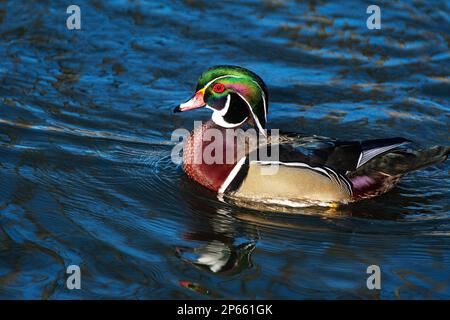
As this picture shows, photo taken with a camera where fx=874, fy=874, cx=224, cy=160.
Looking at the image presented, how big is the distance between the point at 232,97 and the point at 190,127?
1.55 metres

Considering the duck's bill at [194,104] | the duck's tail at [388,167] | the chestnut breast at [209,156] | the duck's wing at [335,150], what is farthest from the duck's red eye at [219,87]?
the duck's tail at [388,167]

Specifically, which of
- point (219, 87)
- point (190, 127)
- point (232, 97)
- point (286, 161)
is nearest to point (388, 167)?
point (286, 161)

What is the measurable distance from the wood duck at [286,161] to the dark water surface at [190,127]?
18 cm

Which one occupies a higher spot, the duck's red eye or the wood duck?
the duck's red eye

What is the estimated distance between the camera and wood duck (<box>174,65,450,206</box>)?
8.34 metres

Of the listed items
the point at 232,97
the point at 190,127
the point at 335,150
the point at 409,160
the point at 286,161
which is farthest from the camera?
the point at 190,127

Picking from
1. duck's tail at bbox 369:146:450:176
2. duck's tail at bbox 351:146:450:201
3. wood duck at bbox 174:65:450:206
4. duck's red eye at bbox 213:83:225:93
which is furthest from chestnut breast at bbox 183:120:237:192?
duck's tail at bbox 369:146:450:176

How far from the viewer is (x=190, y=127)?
33.3ft

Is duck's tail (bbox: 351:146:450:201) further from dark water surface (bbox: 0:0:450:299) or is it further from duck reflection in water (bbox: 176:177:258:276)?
duck reflection in water (bbox: 176:177:258:276)

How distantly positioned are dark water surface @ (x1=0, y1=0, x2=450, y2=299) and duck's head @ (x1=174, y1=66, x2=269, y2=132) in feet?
2.46

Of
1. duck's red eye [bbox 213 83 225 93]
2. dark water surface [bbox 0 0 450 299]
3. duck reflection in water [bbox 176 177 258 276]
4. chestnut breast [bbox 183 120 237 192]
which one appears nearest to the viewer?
dark water surface [bbox 0 0 450 299]

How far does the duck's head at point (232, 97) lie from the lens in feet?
28.1

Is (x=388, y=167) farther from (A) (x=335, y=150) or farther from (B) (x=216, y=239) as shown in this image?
(B) (x=216, y=239)
